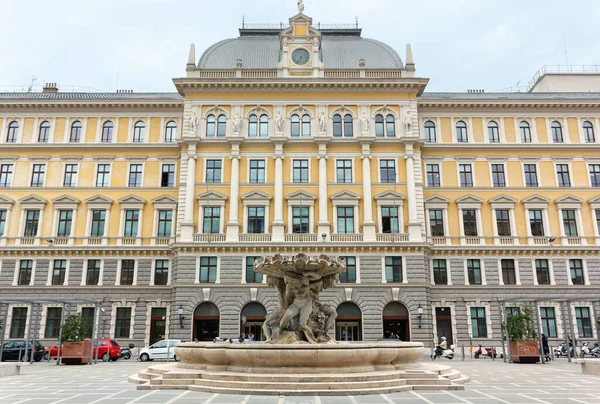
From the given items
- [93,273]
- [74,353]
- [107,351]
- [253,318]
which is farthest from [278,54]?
[74,353]

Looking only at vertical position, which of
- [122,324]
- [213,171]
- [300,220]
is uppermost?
[213,171]

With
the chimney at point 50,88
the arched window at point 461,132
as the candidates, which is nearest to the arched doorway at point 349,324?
the arched window at point 461,132

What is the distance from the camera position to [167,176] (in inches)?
1873

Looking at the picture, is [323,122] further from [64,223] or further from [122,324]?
[64,223]

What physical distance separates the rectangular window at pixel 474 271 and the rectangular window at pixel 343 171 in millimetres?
12794

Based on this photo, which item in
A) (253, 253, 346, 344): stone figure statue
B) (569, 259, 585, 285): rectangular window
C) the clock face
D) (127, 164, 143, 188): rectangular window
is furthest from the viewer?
the clock face

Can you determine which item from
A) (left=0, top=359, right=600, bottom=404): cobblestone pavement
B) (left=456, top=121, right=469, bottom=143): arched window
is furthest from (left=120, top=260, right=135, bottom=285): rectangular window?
(left=456, top=121, right=469, bottom=143): arched window

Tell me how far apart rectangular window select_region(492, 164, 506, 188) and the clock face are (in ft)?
65.2

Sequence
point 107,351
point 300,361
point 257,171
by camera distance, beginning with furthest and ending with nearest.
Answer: point 257,171
point 107,351
point 300,361

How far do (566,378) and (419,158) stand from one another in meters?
27.5

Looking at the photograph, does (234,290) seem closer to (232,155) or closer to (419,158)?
(232,155)

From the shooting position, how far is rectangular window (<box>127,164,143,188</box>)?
156 ft

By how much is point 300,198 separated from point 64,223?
70.0ft

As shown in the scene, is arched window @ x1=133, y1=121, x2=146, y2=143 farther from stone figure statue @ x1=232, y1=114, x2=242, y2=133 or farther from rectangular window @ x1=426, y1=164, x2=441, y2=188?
rectangular window @ x1=426, y1=164, x2=441, y2=188
